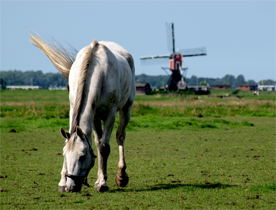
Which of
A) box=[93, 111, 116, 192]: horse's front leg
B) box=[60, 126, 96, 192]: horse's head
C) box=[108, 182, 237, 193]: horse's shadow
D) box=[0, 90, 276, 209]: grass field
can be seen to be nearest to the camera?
box=[60, 126, 96, 192]: horse's head

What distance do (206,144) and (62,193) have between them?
24.5 feet

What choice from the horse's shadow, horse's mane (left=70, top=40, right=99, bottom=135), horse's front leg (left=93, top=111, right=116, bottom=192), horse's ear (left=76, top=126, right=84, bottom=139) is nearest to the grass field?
the horse's shadow

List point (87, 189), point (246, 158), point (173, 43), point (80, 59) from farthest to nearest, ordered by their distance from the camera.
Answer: point (173, 43)
point (246, 158)
point (87, 189)
point (80, 59)

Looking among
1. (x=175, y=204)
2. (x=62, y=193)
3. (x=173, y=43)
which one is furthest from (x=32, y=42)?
(x=173, y=43)

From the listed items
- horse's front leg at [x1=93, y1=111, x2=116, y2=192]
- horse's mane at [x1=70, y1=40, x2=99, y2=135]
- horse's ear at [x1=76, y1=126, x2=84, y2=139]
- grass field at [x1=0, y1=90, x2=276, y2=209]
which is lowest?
grass field at [x1=0, y1=90, x2=276, y2=209]

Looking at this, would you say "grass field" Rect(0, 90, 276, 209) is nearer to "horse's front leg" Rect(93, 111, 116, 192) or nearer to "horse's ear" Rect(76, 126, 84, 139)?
"horse's front leg" Rect(93, 111, 116, 192)

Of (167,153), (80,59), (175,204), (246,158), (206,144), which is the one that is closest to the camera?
(175,204)

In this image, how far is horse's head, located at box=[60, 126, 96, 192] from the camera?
4.76 meters

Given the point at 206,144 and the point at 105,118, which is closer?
the point at 105,118

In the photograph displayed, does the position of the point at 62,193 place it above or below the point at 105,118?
below

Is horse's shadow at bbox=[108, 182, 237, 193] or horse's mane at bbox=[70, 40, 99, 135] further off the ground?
horse's mane at bbox=[70, 40, 99, 135]

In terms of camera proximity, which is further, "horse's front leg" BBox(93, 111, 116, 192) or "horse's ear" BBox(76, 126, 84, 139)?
"horse's front leg" BBox(93, 111, 116, 192)

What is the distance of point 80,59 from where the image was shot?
599 centimetres

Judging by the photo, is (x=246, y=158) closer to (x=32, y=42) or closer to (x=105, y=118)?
(x=105, y=118)
